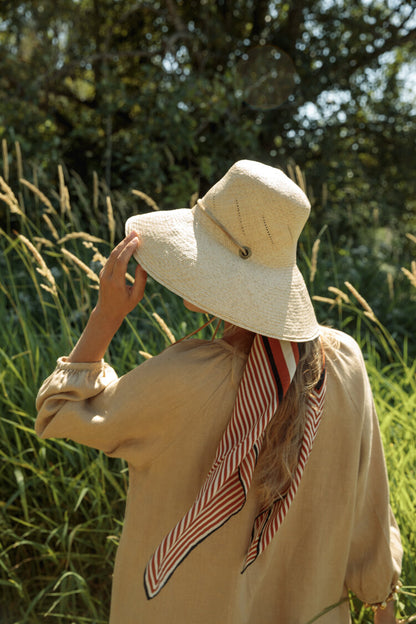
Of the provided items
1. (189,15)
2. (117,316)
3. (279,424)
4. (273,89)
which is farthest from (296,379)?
(189,15)

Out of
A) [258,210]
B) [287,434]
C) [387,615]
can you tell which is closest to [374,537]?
[387,615]

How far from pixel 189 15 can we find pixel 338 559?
5911 millimetres

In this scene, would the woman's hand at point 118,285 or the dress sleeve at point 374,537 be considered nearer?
the woman's hand at point 118,285

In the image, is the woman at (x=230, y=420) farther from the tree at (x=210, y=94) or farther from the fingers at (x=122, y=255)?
the tree at (x=210, y=94)

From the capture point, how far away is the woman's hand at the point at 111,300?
49.0 inches

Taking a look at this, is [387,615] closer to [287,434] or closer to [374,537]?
[374,537]

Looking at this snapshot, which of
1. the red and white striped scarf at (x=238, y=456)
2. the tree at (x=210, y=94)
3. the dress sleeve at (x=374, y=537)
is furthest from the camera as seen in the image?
the tree at (x=210, y=94)

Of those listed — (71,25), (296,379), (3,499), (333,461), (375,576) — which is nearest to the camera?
(296,379)

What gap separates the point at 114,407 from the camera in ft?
4.12

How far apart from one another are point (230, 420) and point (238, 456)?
0.10 meters

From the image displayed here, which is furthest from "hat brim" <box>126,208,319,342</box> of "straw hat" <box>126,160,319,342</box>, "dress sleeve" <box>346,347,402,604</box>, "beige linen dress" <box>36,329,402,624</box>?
"dress sleeve" <box>346,347,402,604</box>

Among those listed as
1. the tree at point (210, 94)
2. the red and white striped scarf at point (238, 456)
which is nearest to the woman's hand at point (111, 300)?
the red and white striped scarf at point (238, 456)

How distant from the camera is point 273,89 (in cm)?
582

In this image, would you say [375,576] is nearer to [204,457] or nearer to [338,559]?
[338,559]
